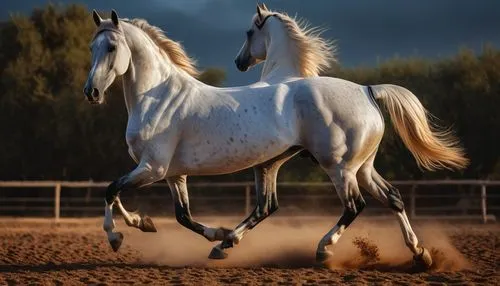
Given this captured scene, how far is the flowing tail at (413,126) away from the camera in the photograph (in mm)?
5263

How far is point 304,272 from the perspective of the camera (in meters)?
4.60

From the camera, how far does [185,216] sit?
16.7 ft

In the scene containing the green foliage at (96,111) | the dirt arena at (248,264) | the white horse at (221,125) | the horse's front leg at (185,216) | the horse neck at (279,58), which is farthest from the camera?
the green foliage at (96,111)

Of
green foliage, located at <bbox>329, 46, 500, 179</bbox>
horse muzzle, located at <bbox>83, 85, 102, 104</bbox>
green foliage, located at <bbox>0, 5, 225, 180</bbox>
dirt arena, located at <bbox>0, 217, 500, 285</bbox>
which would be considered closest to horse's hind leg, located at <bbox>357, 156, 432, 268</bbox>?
dirt arena, located at <bbox>0, 217, 500, 285</bbox>

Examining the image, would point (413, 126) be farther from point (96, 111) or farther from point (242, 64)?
point (96, 111)

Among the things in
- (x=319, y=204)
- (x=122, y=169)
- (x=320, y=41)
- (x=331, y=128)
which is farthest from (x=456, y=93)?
(x=331, y=128)

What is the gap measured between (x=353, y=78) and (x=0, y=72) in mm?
9832

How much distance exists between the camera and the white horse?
15.6 feet

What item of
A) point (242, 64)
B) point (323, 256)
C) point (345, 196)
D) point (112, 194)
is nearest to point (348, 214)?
point (345, 196)

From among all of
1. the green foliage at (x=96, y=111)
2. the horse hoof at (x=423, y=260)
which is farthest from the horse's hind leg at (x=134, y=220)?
the green foliage at (x=96, y=111)

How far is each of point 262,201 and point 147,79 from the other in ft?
4.43

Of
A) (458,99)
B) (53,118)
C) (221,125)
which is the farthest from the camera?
(53,118)

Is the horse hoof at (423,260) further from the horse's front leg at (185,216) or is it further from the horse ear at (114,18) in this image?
the horse ear at (114,18)

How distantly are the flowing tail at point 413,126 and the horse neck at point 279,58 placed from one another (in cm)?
94
